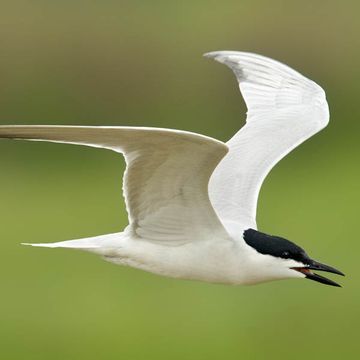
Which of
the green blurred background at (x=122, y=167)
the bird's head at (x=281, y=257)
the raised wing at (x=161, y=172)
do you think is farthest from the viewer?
the green blurred background at (x=122, y=167)

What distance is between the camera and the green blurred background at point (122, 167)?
1394cm

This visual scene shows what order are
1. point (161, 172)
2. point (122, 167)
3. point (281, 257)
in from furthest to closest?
point (122, 167) < point (281, 257) < point (161, 172)

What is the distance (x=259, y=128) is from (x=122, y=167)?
735 centimetres

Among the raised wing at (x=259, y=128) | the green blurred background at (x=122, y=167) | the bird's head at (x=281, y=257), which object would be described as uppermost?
the raised wing at (x=259, y=128)

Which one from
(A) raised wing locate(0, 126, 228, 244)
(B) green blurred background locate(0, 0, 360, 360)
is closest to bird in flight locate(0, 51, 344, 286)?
(A) raised wing locate(0, 126, 228, 244)

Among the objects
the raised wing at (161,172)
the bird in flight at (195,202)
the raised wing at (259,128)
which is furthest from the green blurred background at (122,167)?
the raised wing at (161,172)

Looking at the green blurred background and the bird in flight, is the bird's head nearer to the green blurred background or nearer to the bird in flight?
the bird in flight

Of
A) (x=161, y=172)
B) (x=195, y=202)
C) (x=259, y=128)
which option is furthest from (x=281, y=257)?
(x=259, y=128)

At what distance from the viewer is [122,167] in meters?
17.2

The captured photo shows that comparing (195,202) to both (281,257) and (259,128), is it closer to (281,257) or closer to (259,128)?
(281,257)

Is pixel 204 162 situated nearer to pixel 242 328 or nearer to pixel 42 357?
pixel 42 357

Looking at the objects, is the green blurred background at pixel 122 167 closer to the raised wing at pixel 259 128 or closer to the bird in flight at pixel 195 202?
the raised wing at pixel 259 128

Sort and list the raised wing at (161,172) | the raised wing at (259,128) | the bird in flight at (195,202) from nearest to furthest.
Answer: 1. the raised wing at (161,172)
2. the bird in flight at (195,202)
3. the raised wing at (259,128)

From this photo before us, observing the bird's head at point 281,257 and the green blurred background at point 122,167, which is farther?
the green blurred background at point 122,167
